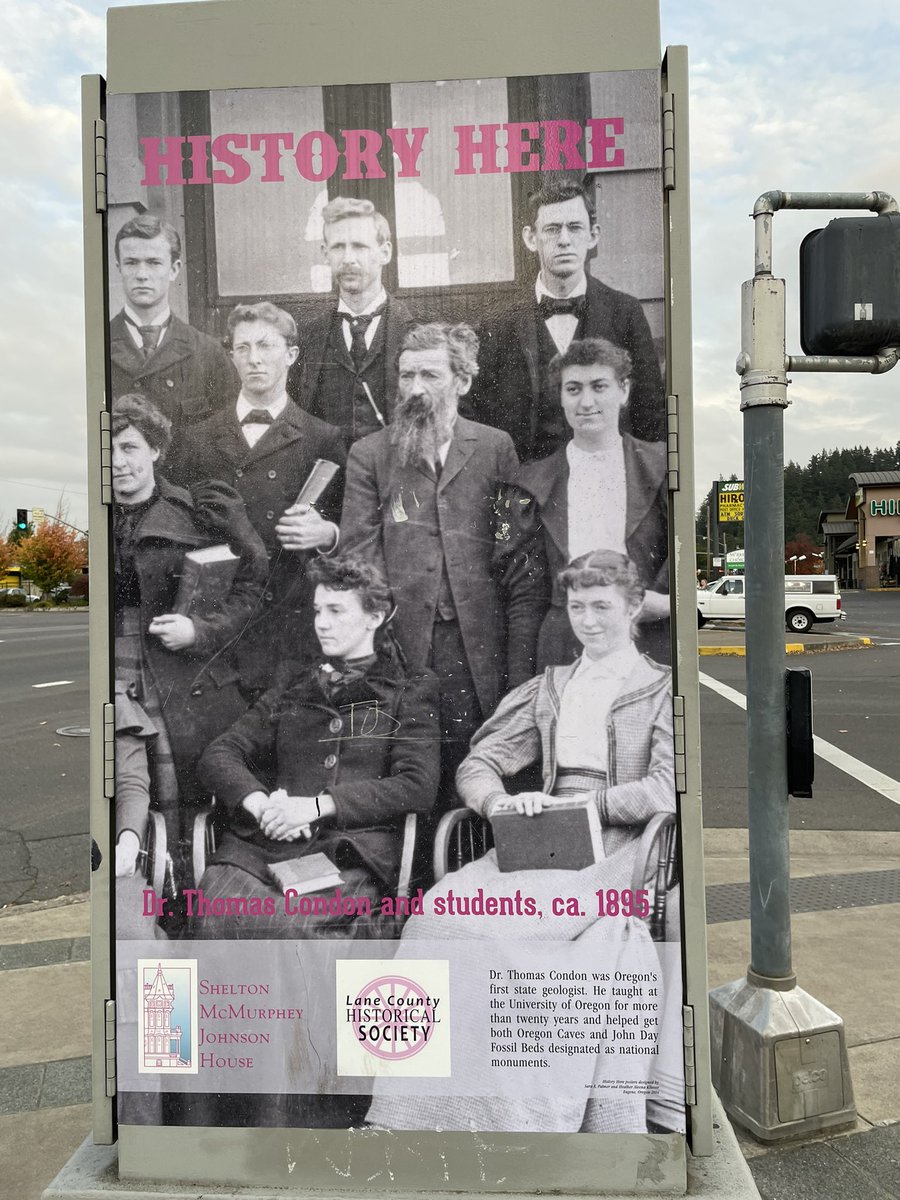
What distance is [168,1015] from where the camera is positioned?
266 centimetres

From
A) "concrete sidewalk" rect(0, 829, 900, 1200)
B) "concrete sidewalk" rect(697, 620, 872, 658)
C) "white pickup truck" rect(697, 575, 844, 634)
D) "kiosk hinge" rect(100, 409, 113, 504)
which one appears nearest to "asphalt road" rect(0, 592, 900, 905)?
"concrete sidewalk" rect(0, 829, 900, 1200)

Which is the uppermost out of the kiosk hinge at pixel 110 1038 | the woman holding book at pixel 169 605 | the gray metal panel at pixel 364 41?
the gray metal panel at pixel 364 41

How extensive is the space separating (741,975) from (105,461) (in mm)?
3523

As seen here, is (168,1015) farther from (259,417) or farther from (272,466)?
(259,417)

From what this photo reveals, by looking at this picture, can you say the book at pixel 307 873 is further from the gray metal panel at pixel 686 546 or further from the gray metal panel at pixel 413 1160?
the gray metal panel at pixel 686 546

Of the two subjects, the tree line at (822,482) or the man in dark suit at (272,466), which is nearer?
the man in dark suit at (272,466)

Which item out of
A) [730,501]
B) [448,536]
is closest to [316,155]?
[448,536]

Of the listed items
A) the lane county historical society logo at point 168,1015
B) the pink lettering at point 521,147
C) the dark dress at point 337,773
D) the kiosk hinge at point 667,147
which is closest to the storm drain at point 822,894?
the dark dress at point 337,773

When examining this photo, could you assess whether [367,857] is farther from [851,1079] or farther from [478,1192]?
[851,1079]

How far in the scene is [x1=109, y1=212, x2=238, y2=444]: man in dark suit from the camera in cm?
258

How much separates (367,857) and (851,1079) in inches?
81.0

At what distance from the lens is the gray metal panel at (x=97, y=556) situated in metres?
2.60

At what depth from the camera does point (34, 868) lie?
635 centimetres

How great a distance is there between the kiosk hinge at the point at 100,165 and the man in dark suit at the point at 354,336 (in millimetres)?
618
